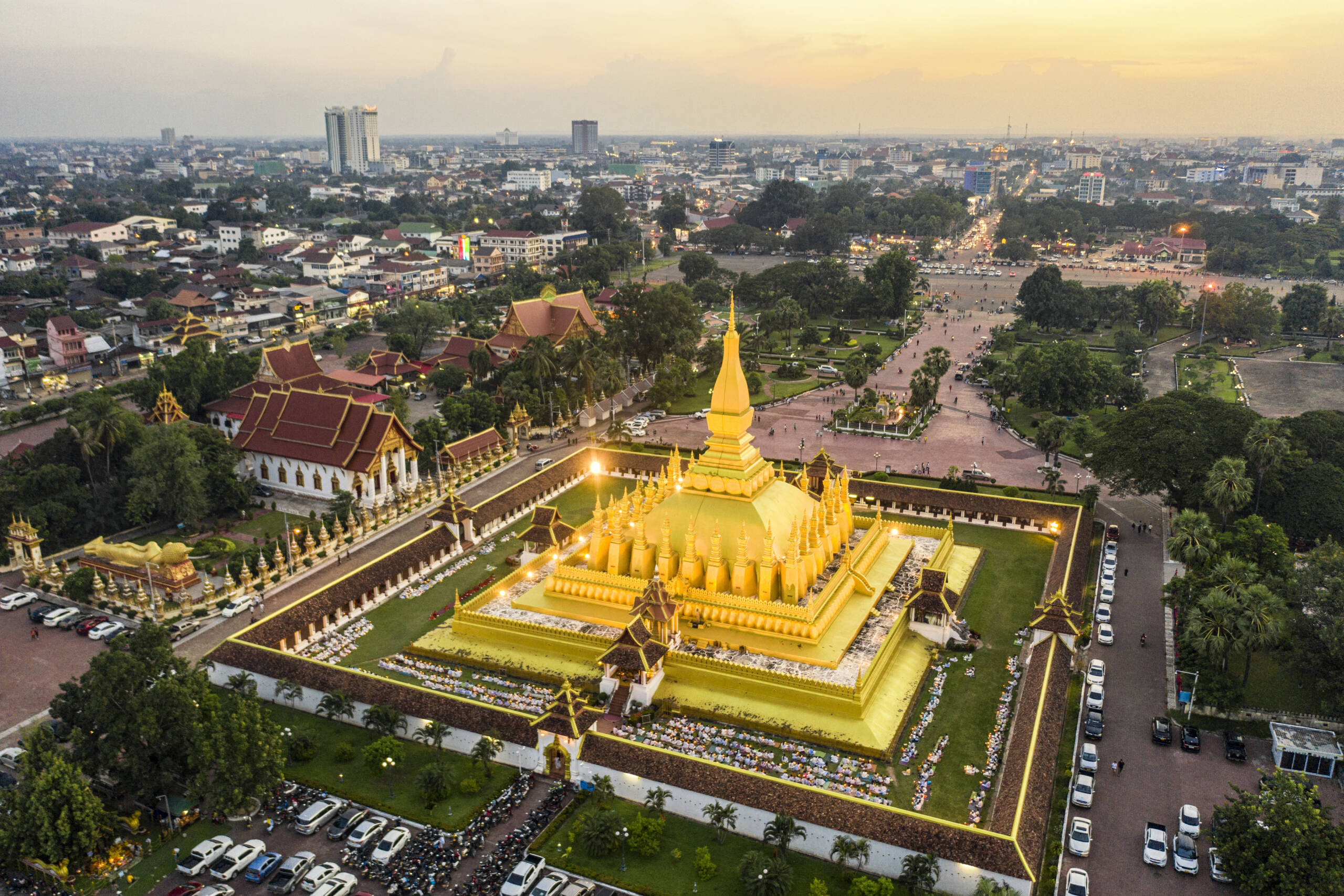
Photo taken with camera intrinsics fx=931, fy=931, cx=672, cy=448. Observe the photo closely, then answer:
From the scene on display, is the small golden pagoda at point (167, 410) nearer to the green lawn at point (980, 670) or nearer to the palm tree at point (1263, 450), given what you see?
the green lawn at point (980, 670)

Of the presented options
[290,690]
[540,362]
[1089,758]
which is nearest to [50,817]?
[290,690]

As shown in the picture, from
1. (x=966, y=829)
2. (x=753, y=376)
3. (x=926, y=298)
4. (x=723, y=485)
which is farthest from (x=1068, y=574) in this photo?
(x=926, y=298)

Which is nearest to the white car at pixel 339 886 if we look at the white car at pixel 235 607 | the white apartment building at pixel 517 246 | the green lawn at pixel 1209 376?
the white car at pixel 235 607

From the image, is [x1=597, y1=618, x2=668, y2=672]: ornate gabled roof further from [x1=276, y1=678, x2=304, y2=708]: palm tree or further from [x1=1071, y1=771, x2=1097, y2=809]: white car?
[x1=1071, y1=771, x2=1097, y2=809]: white car

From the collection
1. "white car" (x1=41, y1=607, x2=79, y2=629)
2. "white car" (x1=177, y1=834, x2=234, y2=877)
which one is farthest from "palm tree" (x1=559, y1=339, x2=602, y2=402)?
"white car" (x1=177, y1=834, x2=234, y2=877)

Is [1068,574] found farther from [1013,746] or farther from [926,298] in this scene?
[926,298]
